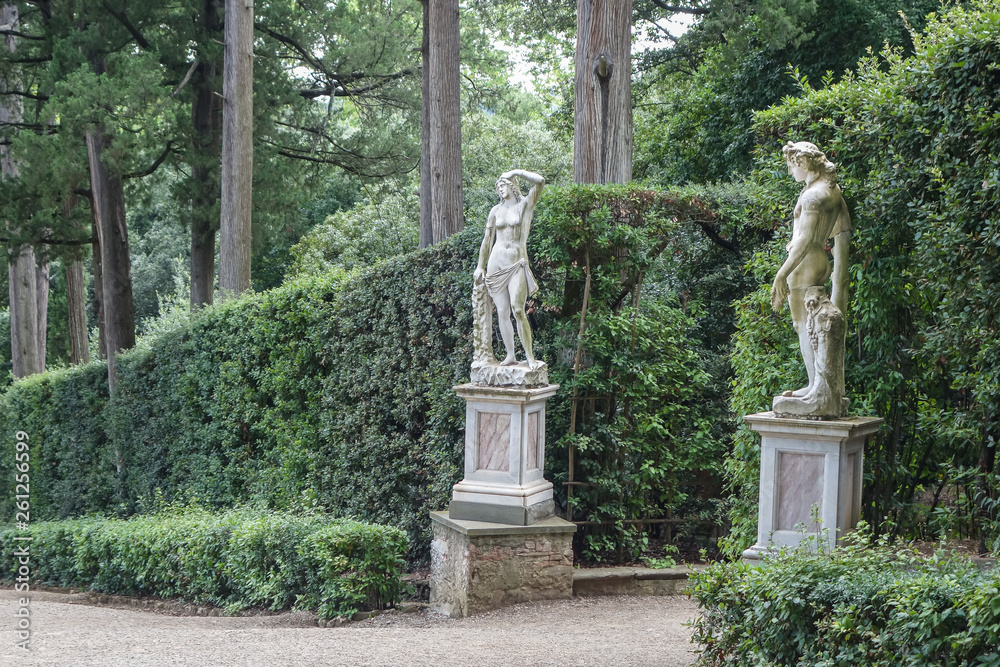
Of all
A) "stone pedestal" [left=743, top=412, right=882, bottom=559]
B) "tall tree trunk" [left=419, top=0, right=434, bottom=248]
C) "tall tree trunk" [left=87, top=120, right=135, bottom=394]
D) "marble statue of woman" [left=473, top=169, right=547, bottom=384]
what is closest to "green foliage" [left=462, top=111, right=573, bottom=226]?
"tall tree trunk" [left=419, top=0, right=434, bottom=248]

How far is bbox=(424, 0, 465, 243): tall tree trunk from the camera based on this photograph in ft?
41.5

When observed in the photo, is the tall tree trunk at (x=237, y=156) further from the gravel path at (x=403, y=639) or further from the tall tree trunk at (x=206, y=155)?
the gravel path at (x=403, y=639)

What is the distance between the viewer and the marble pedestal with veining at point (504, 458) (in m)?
7.97

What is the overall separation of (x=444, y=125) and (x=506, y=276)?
206 inches

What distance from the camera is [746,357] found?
7191 millimetres

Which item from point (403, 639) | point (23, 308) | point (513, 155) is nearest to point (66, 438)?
point (23, 308)

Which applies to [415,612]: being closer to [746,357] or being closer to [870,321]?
[746,357]

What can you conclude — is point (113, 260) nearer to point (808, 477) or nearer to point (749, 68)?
point (749, 68)

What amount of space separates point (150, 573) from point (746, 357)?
276 inches

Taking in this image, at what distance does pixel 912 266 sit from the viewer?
6078 mm

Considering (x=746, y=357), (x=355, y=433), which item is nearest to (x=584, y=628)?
(x=746, y=357)

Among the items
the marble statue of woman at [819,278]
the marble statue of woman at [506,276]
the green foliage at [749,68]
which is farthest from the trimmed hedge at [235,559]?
the green foliage at [749,68]

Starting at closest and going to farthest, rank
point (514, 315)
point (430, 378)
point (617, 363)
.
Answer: point (514, 315), point (617, 363), point (430, 378)

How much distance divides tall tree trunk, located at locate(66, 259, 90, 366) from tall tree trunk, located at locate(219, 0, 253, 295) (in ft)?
27.4
